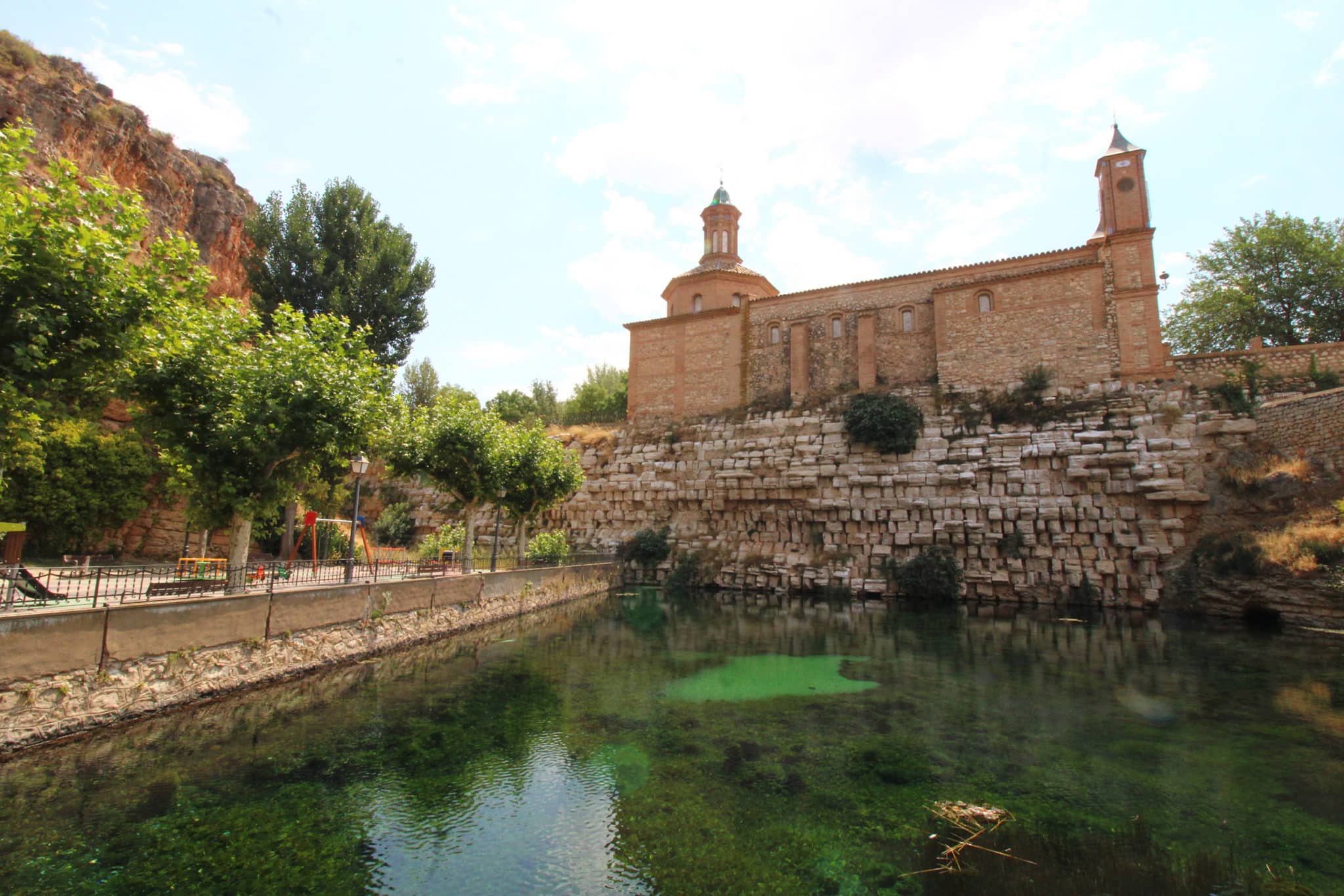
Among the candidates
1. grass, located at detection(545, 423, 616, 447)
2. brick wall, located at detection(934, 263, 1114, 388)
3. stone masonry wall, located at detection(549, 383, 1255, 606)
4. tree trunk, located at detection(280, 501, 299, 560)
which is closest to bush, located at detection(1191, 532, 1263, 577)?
stone masonry wall, located at detection(549, 383, 1255, 606)

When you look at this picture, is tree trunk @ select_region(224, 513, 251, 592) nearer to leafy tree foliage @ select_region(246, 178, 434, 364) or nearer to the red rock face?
the red rock face

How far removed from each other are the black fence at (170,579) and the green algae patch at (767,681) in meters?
6.66

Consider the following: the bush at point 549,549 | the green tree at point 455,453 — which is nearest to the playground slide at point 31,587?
the green tree at point 455,453

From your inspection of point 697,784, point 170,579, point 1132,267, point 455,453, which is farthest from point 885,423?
point 170,579

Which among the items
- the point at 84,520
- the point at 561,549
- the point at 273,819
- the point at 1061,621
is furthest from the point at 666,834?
the point at 84,520

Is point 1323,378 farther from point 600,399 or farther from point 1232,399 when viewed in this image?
point 600,399

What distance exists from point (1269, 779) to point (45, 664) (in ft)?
43.5

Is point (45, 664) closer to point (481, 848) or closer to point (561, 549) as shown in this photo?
point (481, 848)

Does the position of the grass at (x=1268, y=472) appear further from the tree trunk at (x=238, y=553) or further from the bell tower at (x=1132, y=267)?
the tree trunk at (x=238, y=553)

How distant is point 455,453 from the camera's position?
55.6 ft

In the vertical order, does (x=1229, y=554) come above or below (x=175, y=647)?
above

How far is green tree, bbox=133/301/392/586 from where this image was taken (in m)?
9.38

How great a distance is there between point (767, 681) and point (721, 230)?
2740cm

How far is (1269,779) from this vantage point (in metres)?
6.83
